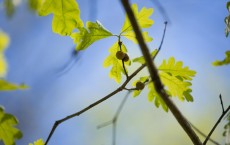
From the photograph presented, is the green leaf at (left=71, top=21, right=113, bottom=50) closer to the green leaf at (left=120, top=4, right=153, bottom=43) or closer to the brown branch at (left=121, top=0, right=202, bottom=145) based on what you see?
the green leaf at (left=120, top=4, right=153, bottom=43)

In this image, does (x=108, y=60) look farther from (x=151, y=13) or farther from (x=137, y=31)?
(x=137, y=31)

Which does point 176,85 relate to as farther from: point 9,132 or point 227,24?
point 9,132

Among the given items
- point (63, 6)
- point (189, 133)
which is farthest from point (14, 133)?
point (189, 133)

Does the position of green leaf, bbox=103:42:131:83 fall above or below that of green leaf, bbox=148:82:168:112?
above

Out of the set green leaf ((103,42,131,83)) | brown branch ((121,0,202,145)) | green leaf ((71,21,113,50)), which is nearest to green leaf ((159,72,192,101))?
green leaf ((103,42,131,83))

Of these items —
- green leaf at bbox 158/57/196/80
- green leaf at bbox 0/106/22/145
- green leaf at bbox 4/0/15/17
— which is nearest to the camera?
green leaf at bbox 4/0/15/17

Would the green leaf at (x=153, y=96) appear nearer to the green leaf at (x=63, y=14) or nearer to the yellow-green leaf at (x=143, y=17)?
the yellow-green leaf at (x=143, y=17)

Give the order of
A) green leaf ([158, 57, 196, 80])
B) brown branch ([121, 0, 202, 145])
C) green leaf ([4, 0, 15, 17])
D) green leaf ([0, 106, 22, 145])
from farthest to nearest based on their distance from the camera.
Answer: green leaf ([158, 57, 196, 80]) < green leaf ([0, 106, 22, 145]) < brown branch ([121, 0, 202, 145]) < green leaf ([4, 0, 15, 17])
